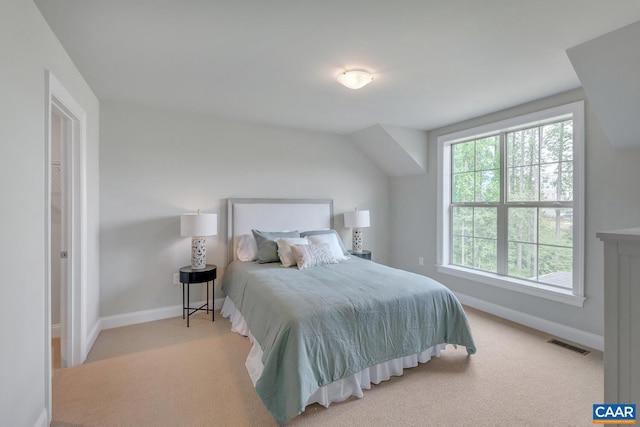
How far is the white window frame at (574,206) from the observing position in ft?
9.03

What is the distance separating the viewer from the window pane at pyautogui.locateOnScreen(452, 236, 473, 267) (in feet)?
12.8

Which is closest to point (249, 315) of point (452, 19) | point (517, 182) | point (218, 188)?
point (218, 188)

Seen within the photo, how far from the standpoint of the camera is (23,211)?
4.86ft

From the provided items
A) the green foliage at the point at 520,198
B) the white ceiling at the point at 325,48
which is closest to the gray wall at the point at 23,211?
the white ceiling at the point at 325,48

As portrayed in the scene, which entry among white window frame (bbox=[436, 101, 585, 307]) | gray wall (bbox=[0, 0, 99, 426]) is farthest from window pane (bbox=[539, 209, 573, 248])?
gray wall (bbox=[0, 0, 99, 426])

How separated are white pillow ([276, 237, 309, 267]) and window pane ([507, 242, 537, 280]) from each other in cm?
242

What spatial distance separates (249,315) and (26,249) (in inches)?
60.2

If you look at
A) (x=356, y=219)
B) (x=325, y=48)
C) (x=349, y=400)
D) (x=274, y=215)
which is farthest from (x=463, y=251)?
(x=325, y=48)

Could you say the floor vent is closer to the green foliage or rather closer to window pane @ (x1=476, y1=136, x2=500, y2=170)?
the green foliage

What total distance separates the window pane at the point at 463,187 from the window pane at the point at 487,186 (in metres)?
0.08

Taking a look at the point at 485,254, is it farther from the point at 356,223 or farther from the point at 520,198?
the point at 356,223

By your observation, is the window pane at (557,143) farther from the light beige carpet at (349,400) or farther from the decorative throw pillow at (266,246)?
the decorative throw pillow at (266,246)

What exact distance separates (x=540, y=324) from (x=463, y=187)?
1.83 metres

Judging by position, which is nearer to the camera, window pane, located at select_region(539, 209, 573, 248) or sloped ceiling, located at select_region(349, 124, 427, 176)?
window pane, located at select_region(539, 209, 573, 248)
